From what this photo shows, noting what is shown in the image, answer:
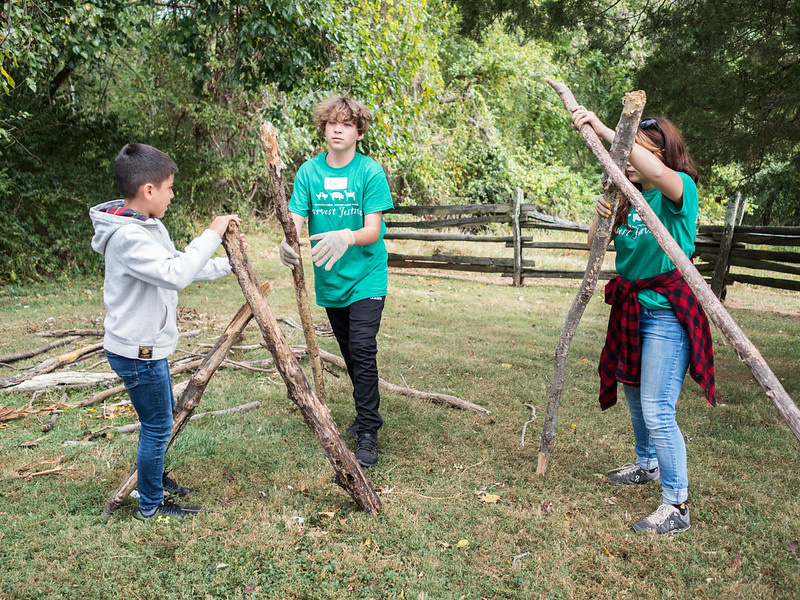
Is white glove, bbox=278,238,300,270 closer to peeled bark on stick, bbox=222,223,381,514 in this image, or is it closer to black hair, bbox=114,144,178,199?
peeled bark on stick, bbox=222,223,381,514

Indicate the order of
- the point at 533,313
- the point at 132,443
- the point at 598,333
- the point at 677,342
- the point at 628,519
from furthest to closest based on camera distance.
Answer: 1. the point at 533,313
2. the point at 598,333
3. the point at 132,443
4. the point at 628,519
5. the point at 677,342

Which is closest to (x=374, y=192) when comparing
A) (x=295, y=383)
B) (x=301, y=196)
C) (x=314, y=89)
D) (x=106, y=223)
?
(x=301, y=196)

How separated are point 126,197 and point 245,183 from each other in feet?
36.7

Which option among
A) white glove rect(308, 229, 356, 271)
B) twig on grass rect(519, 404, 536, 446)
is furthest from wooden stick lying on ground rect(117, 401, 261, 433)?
twig on grass rect(519, 404, 536, 446)

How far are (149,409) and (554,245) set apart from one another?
9.82 metres

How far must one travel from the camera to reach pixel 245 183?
13.3m

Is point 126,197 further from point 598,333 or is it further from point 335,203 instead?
point 598,333

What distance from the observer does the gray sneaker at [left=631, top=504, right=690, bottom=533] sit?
281 cm

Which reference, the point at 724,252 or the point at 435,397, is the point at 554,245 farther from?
the point at 435,397

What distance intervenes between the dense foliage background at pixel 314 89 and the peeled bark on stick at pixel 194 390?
3475 mm

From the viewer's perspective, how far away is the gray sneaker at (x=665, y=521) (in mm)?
2809

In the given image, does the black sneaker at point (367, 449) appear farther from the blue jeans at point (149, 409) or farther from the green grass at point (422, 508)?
the blue jeans at point (149, 409)

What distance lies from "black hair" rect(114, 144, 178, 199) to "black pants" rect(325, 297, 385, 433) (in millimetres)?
1349

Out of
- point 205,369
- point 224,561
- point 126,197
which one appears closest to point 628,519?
point 224,561
